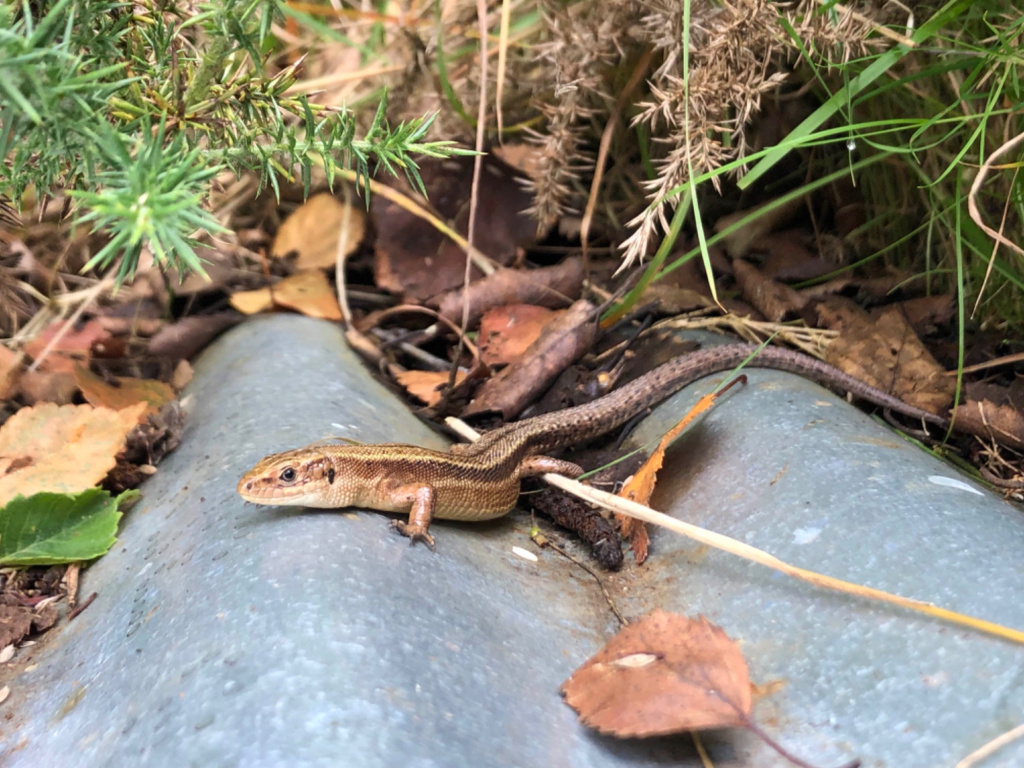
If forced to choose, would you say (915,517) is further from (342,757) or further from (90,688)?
(90,688)

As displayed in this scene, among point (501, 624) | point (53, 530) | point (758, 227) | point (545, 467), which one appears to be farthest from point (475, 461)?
point (758, 227)

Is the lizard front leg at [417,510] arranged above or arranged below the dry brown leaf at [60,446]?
below

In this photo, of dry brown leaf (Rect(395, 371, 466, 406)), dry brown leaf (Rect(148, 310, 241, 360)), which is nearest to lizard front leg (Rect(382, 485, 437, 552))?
dry brown leaf (Rect(395, 371, 466, 406))

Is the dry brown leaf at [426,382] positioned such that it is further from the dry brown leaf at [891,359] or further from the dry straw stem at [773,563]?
the dry brown leaf at [891,359]

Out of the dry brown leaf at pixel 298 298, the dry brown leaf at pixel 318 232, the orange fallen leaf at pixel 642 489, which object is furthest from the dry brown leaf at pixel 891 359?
the dry brown leaf at pixel 318 232

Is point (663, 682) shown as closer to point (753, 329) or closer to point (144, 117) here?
point (144, 117)

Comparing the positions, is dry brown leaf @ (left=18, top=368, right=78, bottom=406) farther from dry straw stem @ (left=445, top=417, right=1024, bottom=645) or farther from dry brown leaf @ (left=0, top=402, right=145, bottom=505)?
dry straw stem @ (left=445, top=417, right=1024, bottom=645)
